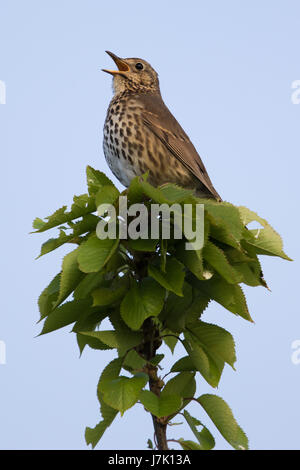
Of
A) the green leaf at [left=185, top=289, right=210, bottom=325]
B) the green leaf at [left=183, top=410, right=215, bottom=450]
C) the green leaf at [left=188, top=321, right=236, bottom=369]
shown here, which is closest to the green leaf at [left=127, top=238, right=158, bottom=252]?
the green leaf at [left=185, top=289, right=210, bottom=325]

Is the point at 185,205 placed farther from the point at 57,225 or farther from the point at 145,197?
the point at 57,225

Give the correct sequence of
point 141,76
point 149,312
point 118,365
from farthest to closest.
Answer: point 141,76 → point 118,365 → point 149,312

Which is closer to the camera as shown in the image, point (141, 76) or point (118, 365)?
point (118, 365)

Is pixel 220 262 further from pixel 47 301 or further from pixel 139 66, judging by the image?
pixel 139 66

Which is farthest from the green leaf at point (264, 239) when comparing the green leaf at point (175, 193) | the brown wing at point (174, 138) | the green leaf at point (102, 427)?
the brown wing at point (174, 138)

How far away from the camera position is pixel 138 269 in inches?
178

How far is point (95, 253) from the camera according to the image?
402 centimetres

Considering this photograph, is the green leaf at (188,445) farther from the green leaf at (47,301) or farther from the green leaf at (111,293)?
the green leaf at (47,301)

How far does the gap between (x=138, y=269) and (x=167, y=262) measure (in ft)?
1.23

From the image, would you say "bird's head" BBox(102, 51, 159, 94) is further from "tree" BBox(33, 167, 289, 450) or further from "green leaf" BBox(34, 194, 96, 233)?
"green leaf" BBox(34, 194, 96, 233)

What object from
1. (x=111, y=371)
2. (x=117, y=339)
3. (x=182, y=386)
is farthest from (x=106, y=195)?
(x=182, y=386)

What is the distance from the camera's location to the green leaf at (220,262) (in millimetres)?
4051
